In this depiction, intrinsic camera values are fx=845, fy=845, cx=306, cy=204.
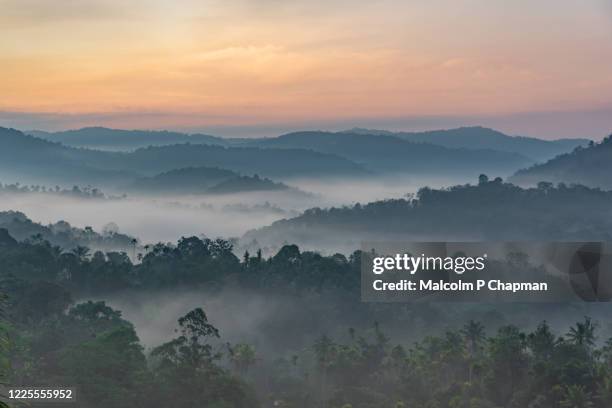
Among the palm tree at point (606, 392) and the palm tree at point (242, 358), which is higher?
the palm tree at point (242, 358)

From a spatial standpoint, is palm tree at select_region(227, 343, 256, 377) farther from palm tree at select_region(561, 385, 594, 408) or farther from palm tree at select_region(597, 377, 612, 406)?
palm tree at select_region(597, 377, 612, 406)

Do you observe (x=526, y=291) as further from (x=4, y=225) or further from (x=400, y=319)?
(x=4, y=225)

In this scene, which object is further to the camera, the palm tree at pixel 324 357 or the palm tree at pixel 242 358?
the palm tree at pixel 242 358

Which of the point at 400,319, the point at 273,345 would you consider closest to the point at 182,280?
the point at 273,345

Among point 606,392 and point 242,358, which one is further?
point 242,358

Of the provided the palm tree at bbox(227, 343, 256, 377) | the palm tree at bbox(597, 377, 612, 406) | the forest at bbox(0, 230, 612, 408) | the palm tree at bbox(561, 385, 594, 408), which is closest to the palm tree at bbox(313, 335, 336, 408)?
the forest at bbox(0, 230, 612, 408)

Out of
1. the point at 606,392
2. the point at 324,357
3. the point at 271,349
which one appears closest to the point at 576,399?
the point at 606,392

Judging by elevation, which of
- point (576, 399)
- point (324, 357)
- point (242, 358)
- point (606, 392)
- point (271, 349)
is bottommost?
point (576, 399)

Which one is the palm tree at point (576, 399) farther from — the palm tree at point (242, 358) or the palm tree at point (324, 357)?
the palm tree at point (242, 358)

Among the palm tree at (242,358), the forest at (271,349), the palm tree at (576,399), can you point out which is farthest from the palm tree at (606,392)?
the palm tree at (242,358)

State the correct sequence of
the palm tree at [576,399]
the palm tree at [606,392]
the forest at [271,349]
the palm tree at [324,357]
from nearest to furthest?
the forest at [271,349]
the palm tree at [576,399]
the palm tree at [606,392]
the palm tree at [324,357]

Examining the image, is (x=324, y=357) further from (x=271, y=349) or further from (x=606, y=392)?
(x=606, y=392)
